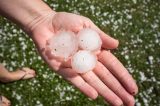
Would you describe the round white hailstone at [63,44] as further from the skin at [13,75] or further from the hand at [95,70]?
the skin at [13,75]

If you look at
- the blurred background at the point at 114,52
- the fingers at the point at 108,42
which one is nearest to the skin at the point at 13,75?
the blurred background at the point at 114,52

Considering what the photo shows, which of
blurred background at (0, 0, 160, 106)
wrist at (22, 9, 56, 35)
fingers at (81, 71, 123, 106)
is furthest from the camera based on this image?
blurred background at (0, 0, 160, 106)

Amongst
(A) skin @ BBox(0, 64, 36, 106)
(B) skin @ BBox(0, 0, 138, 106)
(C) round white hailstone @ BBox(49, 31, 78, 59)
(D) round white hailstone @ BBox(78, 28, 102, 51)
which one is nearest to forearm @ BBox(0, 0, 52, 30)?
(B) skin @ BBox(0, 0, 138, 106)

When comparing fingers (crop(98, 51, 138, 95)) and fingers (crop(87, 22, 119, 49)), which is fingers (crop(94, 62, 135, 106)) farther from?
fingers (crop(87, 22, 119, 49))

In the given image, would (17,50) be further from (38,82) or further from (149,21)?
(149,21)

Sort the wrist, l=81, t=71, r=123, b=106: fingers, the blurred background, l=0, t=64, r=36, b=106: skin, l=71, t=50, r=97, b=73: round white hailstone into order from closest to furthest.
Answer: l=81, t=71, r=123, b=106: fingers < l=71, t=50, r=97, b=73: round white hailstone < the wrist < l=0, t=64, r=36, b=106: skin < the blurred background

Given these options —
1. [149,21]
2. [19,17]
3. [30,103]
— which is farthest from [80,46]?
[149,21]
